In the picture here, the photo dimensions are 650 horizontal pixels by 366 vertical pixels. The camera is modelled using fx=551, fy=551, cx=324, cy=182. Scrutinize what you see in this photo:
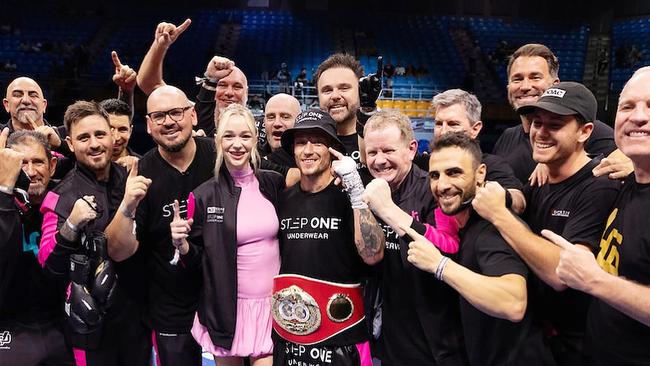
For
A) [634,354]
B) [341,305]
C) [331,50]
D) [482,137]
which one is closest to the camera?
[634,354]

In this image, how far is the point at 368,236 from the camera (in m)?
2.25

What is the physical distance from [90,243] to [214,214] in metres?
0.56

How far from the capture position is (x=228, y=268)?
2.52m

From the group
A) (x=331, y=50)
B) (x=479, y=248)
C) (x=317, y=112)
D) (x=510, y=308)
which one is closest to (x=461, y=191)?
(x=479, y=248)

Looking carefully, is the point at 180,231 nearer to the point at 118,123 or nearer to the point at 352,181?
the point at 352,181

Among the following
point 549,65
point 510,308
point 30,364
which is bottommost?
point 30,364

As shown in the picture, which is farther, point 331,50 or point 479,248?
point 331,50

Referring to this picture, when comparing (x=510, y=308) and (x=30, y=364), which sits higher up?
(x=510, y=308)

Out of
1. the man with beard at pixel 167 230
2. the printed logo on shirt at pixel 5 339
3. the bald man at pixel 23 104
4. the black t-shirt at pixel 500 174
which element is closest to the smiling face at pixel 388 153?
the black t-shirt at pixel 500 174

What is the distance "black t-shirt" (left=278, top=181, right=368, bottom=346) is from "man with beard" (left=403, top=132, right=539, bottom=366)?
482 millimetres

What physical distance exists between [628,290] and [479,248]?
0.51 meters

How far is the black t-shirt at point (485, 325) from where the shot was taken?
199 cm

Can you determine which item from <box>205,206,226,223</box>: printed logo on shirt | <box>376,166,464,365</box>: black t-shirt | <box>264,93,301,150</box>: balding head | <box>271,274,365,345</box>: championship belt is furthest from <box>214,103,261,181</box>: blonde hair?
<box>264,93,301,150</box>: balding head

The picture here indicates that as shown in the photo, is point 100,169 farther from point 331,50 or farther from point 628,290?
point 331,50
